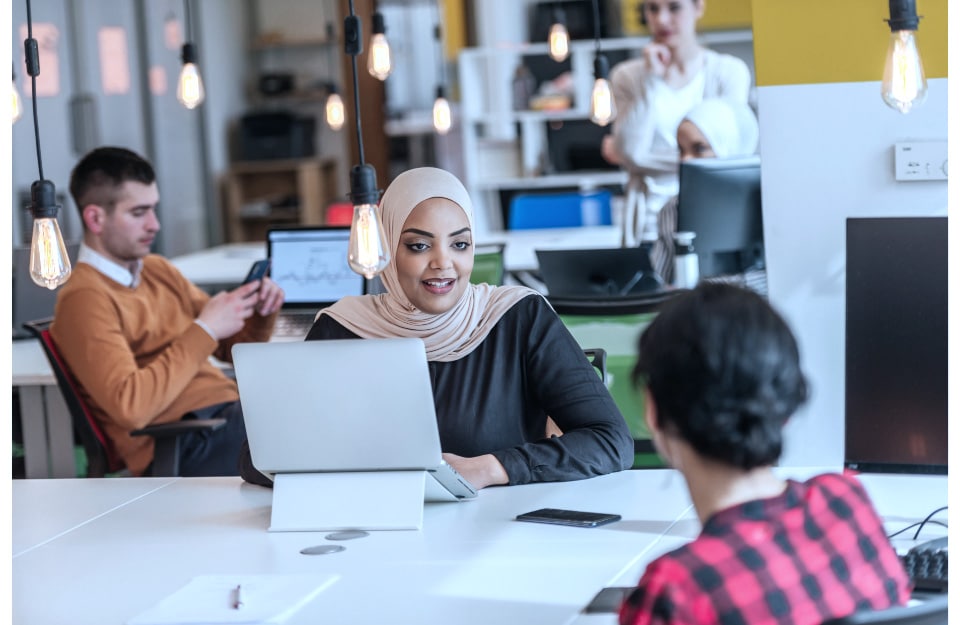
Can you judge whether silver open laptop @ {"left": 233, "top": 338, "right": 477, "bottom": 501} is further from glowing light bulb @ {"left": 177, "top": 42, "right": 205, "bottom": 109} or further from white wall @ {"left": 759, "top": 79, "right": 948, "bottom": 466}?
glowing light bulb @ {"left": 177, "top": 42, "right": 205, "bottom": 109}

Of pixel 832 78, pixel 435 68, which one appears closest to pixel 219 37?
pixel 435 68

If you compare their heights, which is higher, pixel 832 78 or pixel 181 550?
pixel 832 78

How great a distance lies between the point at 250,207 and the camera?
369 inches

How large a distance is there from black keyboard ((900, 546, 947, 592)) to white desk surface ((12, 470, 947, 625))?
30cm

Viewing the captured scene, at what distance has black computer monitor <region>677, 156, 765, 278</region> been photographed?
407cm

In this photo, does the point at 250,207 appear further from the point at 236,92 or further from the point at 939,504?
the point at 939,504

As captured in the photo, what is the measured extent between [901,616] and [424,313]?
153 centimetres

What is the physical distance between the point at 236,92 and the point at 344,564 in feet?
26.7

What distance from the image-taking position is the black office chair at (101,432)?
10.7ft

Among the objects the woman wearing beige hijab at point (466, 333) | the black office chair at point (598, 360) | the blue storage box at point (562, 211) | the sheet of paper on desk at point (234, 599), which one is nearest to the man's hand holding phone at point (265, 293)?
the woman wearing beige hijab at point (466, 333)

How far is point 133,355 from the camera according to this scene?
11.5 ft

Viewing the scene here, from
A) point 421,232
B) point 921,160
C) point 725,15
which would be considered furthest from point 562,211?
point 421,232

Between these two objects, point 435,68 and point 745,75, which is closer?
point 745,75

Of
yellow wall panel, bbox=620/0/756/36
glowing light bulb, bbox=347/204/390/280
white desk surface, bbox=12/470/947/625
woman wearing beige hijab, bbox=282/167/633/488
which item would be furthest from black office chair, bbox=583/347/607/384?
yellow wall panel, bbox=620/0/756/36
